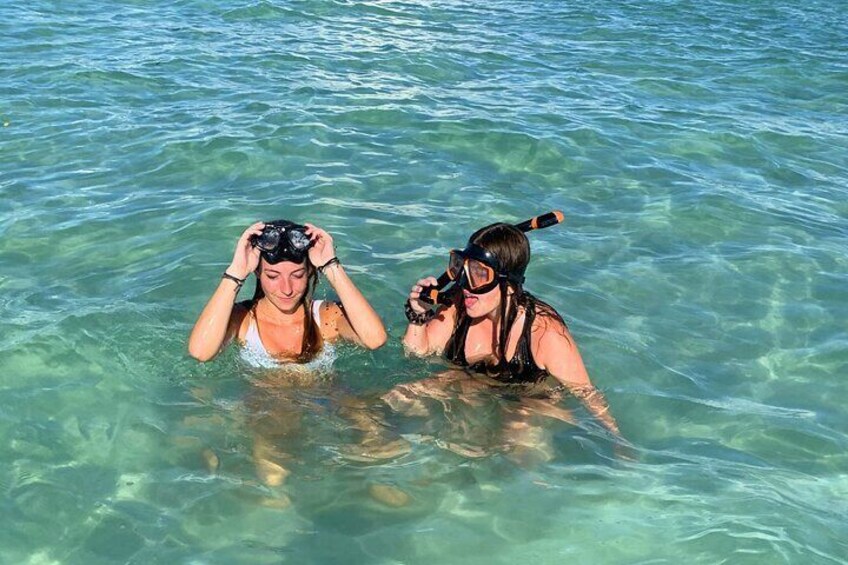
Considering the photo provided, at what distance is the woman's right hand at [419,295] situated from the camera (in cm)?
494

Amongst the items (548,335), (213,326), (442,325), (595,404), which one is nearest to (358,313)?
(442,325)

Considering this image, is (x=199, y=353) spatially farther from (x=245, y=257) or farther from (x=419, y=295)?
(x=419, y=295)

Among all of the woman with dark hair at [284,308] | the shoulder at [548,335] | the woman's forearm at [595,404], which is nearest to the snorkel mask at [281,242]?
the woman with dark hair at [284,308]

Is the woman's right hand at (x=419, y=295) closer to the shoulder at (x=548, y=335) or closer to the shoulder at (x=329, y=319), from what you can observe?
the shoulder at (x=329, y=319)

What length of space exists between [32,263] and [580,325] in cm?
424

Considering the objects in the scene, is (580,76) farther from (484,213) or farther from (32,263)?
(32,263)

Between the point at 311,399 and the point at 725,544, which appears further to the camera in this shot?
the point at 311,399

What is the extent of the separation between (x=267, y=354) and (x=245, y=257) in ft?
2.44

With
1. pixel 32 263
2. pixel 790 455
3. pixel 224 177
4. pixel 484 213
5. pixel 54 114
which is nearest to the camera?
pixel 790 455

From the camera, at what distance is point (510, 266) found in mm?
4770

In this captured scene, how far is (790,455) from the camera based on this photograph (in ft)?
16.3

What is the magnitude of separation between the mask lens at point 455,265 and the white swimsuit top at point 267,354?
3.23 ft

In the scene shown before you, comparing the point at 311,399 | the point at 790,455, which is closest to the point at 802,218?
the point at 790,455

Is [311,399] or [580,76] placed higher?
[580,76]
